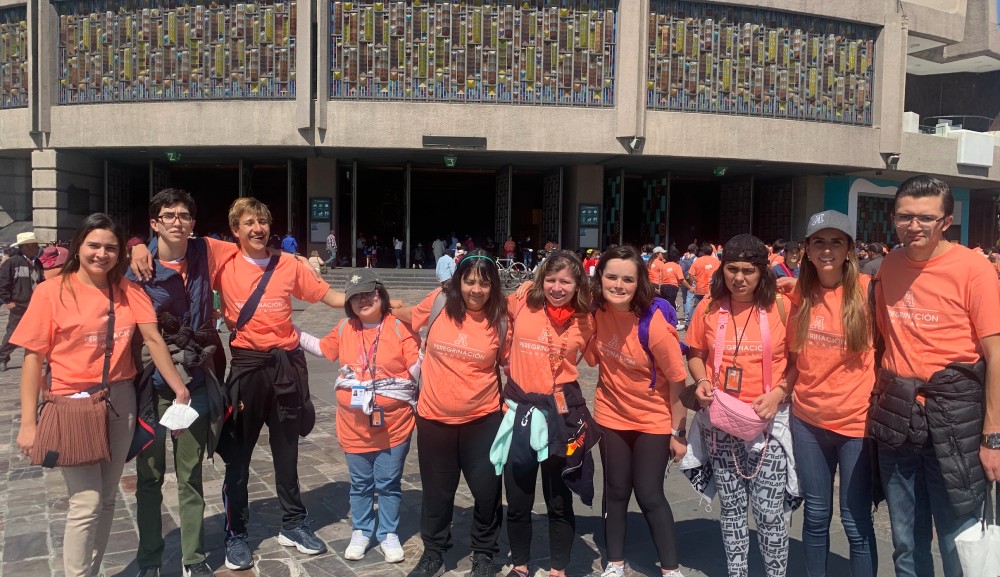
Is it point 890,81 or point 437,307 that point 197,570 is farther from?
point 890,81

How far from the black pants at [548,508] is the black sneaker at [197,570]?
5.31ft

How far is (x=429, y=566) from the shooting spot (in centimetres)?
373

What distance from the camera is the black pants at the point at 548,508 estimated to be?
362 cm

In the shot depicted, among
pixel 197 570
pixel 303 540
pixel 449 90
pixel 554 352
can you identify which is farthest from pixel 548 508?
pixel 449 90

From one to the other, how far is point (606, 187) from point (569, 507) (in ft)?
77.0

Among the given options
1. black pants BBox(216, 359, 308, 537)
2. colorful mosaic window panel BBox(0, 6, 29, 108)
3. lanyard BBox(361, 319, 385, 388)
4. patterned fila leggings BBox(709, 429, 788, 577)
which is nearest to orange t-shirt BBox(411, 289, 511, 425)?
lanyard BBox(361, 319, 385, 388)

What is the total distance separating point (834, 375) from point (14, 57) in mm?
26054

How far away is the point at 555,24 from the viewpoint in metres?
20.9

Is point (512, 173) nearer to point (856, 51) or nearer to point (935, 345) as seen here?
point (856, 51)

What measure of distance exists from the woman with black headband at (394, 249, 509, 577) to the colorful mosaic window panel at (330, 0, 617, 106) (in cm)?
1790

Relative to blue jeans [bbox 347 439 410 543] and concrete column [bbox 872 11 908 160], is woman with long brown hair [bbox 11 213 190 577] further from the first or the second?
concrete column [bbox 872 11 908 160]

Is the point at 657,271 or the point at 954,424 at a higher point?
the point at 657,271

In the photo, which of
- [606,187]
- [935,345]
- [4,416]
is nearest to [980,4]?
[606,187]

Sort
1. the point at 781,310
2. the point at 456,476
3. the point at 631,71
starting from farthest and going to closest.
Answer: the point at 631,71 → the point at 456,476 → the point at 781,310
